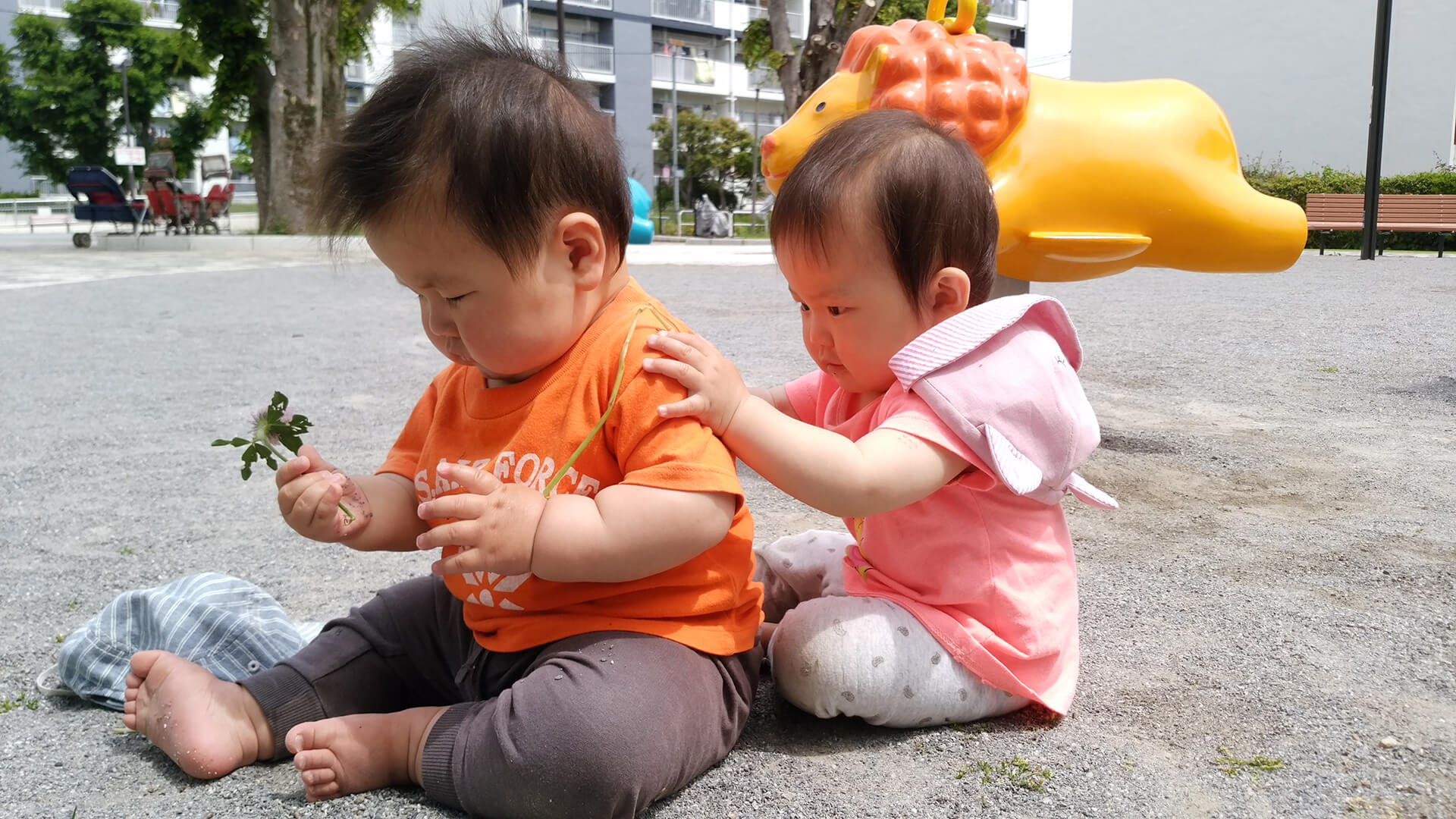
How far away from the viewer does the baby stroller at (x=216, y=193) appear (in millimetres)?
17625

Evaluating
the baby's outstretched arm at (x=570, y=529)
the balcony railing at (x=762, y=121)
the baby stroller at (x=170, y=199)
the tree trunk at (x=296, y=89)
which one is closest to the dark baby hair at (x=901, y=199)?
the baby's outstretched arm at (x=570, y=529)

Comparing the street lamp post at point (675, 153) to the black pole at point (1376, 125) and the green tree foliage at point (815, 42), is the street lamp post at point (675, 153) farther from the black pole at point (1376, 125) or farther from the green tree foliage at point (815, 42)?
the black pole at point (1376, 125)

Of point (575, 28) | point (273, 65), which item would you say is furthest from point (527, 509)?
point (575, 28)

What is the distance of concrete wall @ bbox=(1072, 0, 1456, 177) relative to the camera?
1992 cm

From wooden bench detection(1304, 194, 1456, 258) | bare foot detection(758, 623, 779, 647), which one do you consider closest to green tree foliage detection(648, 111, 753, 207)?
wooden bench detection(1304, 194, 1456, 258)

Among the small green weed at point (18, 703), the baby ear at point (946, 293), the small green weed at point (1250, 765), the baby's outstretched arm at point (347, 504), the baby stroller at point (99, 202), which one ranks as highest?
the baby stroller at point (99, 202)

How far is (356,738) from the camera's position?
1425mm

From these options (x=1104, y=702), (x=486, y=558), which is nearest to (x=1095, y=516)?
(x=1104, y=702)

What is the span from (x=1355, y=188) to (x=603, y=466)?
19059 mm

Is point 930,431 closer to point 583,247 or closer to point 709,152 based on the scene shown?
point 583,247

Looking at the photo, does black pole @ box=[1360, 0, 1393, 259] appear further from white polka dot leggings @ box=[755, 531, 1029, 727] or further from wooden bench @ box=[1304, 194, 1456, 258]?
white polka dot leggings @ box=[755, 531, 1029, 727]

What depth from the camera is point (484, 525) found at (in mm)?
1284

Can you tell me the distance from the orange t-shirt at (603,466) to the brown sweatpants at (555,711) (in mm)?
32

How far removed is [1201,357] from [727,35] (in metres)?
30.2
